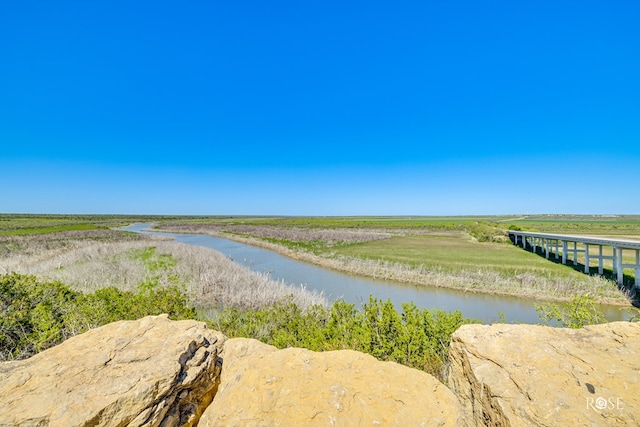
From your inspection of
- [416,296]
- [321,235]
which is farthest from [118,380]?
[321,235]

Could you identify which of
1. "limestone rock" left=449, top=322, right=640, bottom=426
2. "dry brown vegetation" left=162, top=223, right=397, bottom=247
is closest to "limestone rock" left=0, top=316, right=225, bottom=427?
"limestone rock" left=449, top=322, right=640, bottom=426

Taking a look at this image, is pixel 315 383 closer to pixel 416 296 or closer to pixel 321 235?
pixel 416 296

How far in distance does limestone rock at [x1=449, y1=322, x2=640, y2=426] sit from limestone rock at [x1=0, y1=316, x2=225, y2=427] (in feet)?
10.3

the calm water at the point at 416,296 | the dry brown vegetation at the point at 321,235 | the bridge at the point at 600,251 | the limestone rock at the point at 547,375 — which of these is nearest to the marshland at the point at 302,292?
the calm water at the point at 416,296

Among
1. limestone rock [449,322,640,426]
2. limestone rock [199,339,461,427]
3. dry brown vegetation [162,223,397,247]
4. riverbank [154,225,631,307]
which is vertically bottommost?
riverbank [154,225,631,307]

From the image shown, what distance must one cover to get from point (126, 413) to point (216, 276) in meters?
15.8

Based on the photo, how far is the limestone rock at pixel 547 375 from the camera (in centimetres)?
247

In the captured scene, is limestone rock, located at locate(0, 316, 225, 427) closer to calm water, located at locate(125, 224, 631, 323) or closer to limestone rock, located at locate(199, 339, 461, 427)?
limestone rock, located at locate(199, 339, 461, 427)

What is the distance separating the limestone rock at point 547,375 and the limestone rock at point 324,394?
0.45 metres

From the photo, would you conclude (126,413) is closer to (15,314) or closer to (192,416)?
(192,416)

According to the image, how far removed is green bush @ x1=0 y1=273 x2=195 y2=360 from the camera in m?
6.37

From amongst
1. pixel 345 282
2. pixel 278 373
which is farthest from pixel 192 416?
pixel 345 282

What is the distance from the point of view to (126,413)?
7.60 ft

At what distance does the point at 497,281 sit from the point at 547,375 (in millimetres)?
18298
